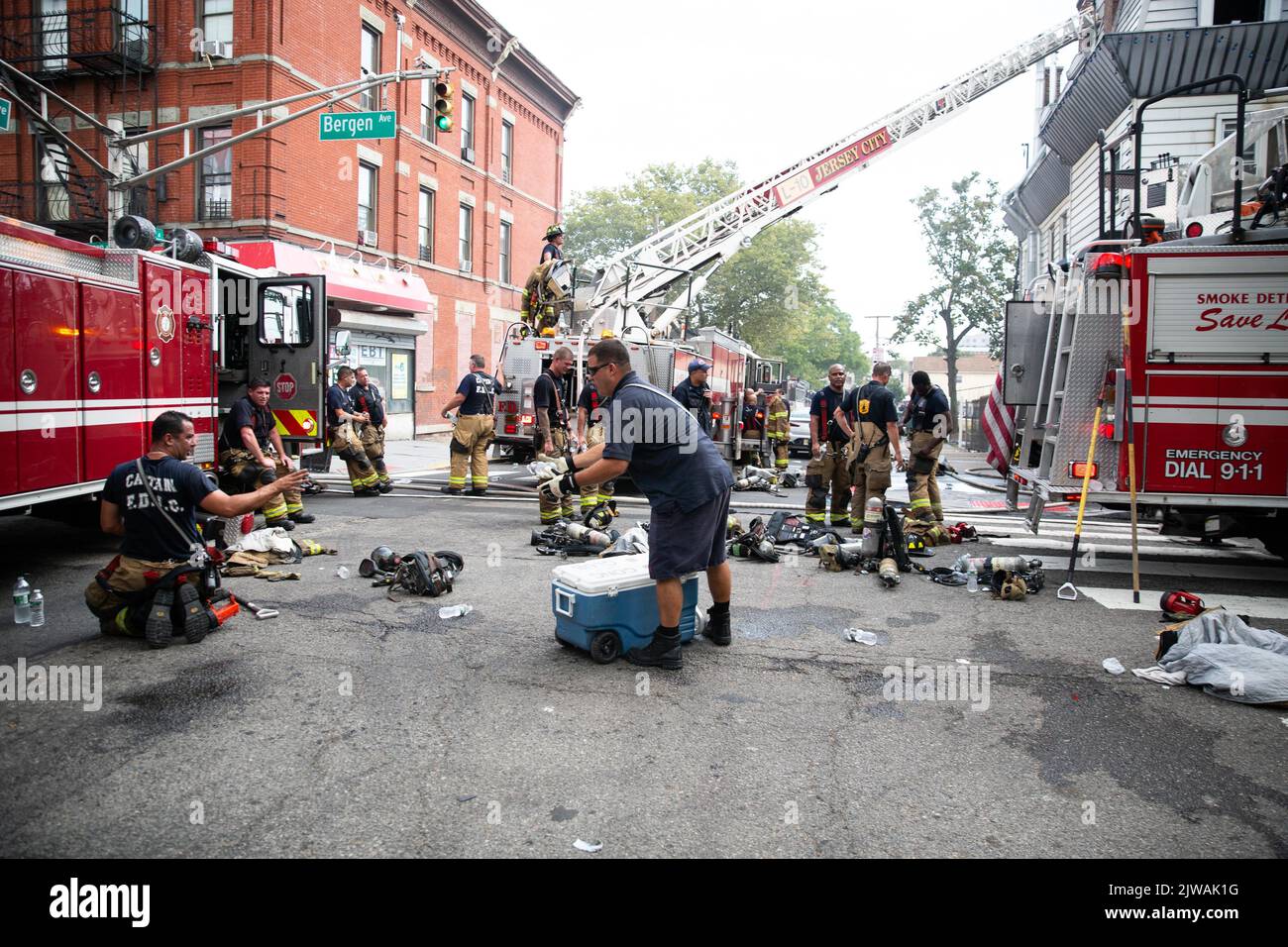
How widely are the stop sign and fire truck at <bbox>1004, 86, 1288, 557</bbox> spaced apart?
7.90 meters

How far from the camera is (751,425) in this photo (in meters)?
17.3

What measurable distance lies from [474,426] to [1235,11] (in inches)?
625

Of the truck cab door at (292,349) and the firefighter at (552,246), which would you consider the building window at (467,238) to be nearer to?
the firefighter at (552,246)

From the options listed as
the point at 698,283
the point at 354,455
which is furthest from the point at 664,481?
the point at 698,283

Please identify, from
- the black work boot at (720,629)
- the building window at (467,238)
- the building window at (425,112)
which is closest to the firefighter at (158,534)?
the black work boot at (720,629)

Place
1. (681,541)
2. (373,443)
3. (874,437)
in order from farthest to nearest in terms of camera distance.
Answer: (373,443), (874,437), (681,541)

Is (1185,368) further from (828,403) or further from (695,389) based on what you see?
(695,389)

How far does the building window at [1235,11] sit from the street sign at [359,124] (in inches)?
585

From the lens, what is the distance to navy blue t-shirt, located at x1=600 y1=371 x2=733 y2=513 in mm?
4812

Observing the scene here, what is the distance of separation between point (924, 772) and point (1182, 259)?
5.70 meters

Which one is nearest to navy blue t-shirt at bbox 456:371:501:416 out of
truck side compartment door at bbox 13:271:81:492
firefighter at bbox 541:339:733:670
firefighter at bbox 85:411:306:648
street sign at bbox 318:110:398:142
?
street sign at bbox 318:110:398:142

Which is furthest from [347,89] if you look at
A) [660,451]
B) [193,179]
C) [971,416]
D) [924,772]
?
[971,416]

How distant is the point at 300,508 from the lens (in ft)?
32.4

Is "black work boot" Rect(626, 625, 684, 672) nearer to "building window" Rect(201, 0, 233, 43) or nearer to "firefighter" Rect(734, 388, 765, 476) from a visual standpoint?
"firefighter" Rect(734, 388, 765, 476)
